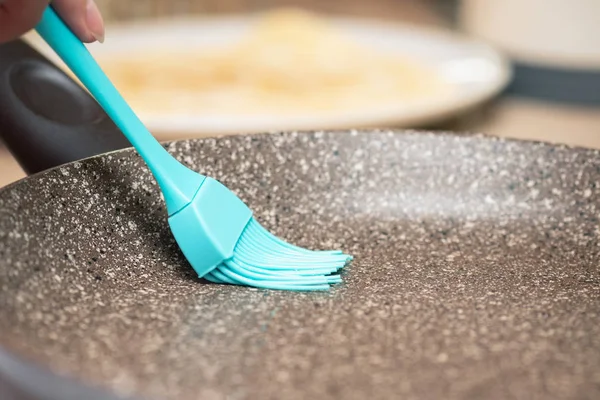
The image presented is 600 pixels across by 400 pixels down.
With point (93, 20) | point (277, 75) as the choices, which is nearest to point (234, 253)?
point (93, 20)

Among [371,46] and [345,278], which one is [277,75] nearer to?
[371,46]

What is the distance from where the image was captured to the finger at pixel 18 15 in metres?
0.30

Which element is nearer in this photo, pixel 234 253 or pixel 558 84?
pixel 234 253

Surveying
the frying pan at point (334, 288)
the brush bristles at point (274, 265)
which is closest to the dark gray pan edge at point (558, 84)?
the frying pan at point (334, 288)

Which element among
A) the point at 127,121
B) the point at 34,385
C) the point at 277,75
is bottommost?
the point at 34,385

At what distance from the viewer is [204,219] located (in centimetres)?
35

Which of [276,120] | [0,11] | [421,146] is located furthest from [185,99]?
[0,11]

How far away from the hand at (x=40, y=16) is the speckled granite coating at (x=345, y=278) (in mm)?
56

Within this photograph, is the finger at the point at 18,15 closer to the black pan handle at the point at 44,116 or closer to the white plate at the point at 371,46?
the black pan handle at the point at 44,116

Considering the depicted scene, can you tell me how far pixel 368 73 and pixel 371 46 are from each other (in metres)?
0.16

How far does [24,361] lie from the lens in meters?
0.22

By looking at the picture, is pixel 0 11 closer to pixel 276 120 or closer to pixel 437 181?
pixel 437 181

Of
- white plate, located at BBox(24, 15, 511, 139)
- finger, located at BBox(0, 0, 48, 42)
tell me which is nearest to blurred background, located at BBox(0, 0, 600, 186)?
white plate, located at BBox(24, 15, 511, 139)

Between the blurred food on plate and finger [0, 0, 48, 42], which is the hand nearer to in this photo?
finger [0, 0, 48, 42]
